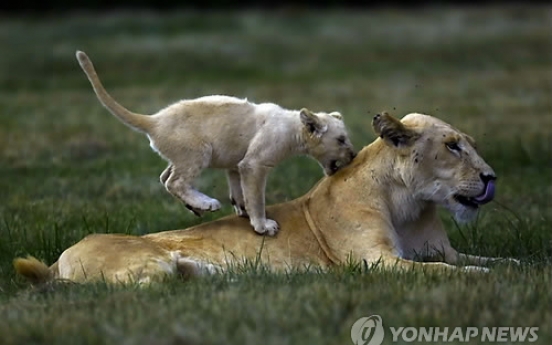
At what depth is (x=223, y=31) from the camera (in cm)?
2998

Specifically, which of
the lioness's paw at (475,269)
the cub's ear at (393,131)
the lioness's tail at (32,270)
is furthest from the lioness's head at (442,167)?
the lioness's tail at (32,270)

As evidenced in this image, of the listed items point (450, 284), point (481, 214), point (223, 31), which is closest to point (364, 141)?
point (481, 214)

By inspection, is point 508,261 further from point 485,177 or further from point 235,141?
point 235,141

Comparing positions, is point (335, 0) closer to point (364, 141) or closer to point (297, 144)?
point (364, 141)

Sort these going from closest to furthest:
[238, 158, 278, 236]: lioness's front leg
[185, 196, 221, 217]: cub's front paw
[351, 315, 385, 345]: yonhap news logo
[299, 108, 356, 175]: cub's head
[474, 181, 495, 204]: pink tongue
Result: [351, 315, 385, 345]: yonhap news logo < [474, 181, 495, 204]: pink tongue < [238, 158, 278, 236]: lioness's front leg < [185, 196, 221, 217]: cub's front paw < [299, 108, 356, 175]: cub's head

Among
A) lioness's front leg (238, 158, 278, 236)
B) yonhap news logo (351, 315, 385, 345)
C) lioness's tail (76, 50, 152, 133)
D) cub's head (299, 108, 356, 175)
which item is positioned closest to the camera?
yonhap news logo (351, 315, 385, 345)

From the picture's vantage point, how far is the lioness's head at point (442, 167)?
7273 millimetres

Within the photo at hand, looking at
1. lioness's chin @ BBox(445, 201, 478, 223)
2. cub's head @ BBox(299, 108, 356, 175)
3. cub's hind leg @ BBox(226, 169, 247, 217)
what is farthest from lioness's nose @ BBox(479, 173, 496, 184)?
cub's hind leg @ BBox(226, 169, 247, 217)

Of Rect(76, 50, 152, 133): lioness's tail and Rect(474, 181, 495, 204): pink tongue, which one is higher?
Rect(76, 50, 152, 133): lioness's tail

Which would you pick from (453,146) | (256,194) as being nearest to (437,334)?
(453,146)

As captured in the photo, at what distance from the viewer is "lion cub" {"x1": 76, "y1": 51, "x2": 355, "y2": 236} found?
25.1 feet

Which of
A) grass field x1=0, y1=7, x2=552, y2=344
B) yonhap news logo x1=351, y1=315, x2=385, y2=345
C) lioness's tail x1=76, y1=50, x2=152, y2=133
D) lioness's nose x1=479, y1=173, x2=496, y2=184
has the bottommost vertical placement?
grass field x1=0, y1=7, x2=552, y2=344

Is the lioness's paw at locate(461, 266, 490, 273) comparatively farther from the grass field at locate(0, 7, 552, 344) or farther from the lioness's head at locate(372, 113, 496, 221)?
the lioness's head at locate(372, 113, 496, 221)

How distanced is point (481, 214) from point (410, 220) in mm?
2117
